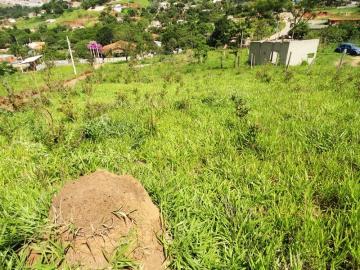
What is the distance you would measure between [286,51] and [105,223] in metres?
25.4

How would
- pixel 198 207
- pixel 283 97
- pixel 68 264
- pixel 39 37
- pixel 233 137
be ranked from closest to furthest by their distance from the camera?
pixel 68 264, pixel 198 207, pixel 233 137, pixel 283 97, pixel 39 37

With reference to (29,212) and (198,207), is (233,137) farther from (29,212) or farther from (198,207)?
(29,212)

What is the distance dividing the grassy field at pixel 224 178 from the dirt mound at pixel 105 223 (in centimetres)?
16

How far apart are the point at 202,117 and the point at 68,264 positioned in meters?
4.60

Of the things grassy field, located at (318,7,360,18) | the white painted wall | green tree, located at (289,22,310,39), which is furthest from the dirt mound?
grassy field, located at (318,7,360,18)

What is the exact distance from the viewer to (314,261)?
219cm

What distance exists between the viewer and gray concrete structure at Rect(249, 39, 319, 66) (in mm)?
23891

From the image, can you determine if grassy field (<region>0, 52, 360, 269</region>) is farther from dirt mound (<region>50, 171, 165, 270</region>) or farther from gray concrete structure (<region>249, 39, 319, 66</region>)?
gray concrete structure (<region>249, 39, 319, 66</region>)

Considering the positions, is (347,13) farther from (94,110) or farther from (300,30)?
(94,110)

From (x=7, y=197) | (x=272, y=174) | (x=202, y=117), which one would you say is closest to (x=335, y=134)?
(x=272, y=174)

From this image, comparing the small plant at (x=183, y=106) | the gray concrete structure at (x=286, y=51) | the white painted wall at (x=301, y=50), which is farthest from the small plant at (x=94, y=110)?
the white painted wall at (x=301, y=50)

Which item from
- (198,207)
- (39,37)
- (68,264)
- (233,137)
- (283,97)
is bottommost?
(39,37)

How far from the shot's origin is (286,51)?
937 inches

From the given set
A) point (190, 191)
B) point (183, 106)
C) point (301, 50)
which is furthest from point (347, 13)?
point (190, 191)
